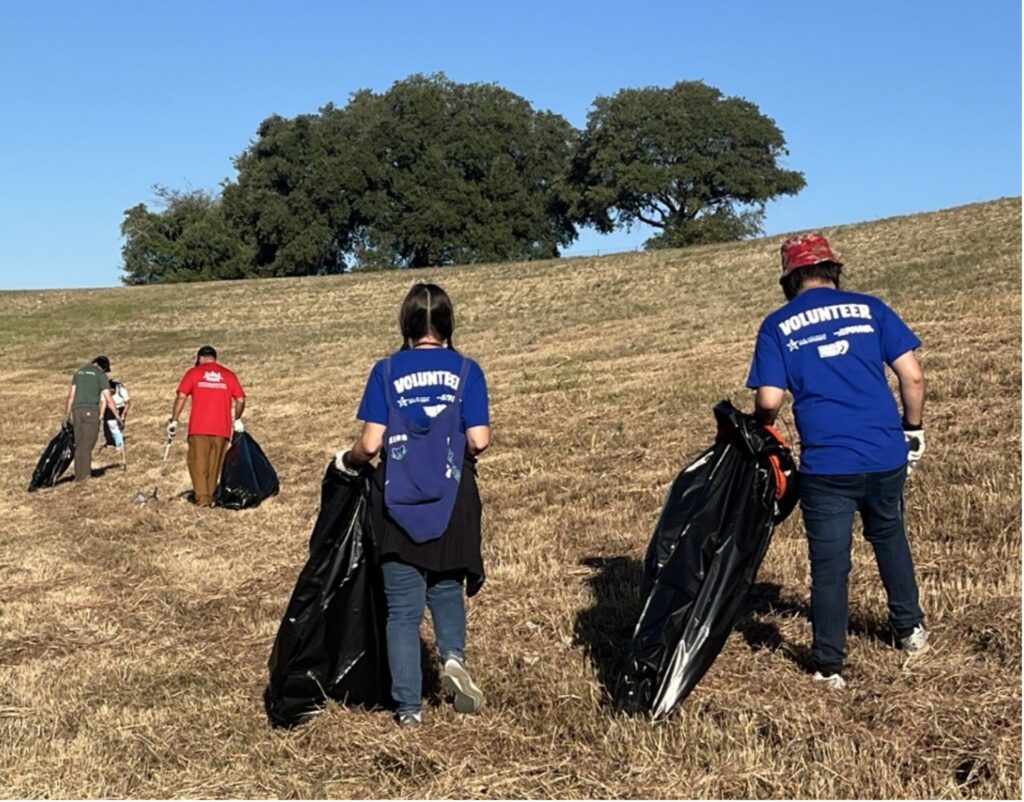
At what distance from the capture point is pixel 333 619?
4367 mm

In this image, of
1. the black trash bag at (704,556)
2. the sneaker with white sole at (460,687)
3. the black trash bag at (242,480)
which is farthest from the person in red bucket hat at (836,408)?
the black trash bag at (242,480)

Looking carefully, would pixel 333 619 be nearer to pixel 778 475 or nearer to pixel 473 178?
pixel 778 475

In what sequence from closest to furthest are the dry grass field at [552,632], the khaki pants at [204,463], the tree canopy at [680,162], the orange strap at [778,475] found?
the dry grass field at [552,632], the orange strap at [778,475], the khaki pants at [204,463], the tree canopy at [680,162]

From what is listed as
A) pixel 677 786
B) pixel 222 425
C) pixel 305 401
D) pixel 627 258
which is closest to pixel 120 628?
pixel 677 786

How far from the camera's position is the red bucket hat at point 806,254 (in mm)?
4434

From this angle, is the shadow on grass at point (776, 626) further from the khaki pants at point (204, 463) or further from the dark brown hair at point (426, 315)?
the khaki pants at point (204, 463)

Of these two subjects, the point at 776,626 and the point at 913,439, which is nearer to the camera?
the point at 913,439

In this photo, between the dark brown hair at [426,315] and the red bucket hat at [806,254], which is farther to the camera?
the red bucket hat at [806,254]

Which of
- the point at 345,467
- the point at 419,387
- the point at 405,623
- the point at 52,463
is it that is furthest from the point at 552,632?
the point at 52,463

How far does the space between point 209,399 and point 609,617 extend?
20.8 feet

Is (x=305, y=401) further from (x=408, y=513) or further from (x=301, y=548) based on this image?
(x=408, y=513)

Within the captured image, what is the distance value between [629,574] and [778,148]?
181 feet

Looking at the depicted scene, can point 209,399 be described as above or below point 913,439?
above

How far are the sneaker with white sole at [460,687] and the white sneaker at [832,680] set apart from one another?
1.31 m
